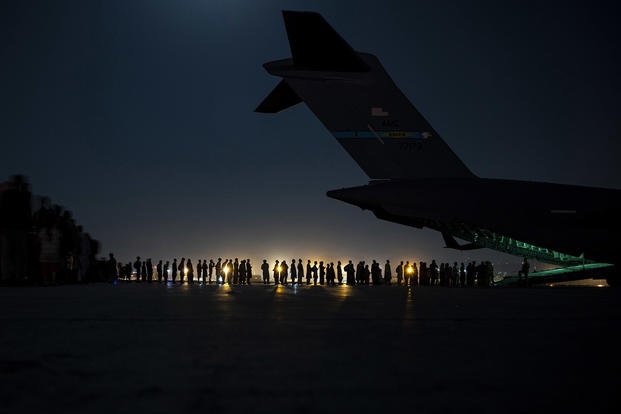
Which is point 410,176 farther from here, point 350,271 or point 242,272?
point 242,272

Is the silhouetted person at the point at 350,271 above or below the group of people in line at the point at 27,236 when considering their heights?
below

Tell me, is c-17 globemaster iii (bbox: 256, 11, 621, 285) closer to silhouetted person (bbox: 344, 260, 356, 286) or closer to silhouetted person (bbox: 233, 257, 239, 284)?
silhouetted person (bbox: 344, 260, 356, 286)

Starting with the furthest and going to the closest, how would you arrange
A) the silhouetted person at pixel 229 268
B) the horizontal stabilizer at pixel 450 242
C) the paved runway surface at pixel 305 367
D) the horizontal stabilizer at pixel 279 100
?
the silhouetted person at pixel 229 268
the horizontal stabilizer at pixel 450 242
the horizontal stabilizer at pixel 279 100
the paved runway surface at pixel 305 367

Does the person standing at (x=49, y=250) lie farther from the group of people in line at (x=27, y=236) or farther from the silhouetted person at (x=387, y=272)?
the silhouetted person at (x=387, y=272)

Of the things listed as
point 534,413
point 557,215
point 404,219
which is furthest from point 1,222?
point 534,413

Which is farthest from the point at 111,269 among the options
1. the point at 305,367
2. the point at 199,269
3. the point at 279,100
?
the point at 305,367

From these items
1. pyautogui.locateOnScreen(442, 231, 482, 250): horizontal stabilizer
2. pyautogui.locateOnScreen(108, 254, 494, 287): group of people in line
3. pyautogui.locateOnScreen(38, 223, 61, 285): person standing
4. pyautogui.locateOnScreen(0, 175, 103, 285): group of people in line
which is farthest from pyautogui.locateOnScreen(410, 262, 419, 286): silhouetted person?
pyautogui.locateOnScreen(38, 223, 61, 285): person standing

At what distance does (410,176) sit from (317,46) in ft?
10.1

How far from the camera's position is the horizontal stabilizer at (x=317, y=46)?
29.3 feet

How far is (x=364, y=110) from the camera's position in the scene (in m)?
10.3

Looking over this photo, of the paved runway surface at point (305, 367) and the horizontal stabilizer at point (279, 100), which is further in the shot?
the horizontal stabilizer at point (279, 100)

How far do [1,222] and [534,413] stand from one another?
16.1m

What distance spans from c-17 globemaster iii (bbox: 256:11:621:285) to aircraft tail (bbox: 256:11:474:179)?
0.02 metres

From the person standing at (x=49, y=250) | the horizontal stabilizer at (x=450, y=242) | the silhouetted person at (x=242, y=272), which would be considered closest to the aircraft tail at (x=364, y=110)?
the horizontal stabilizer at (x=450, y=242)
